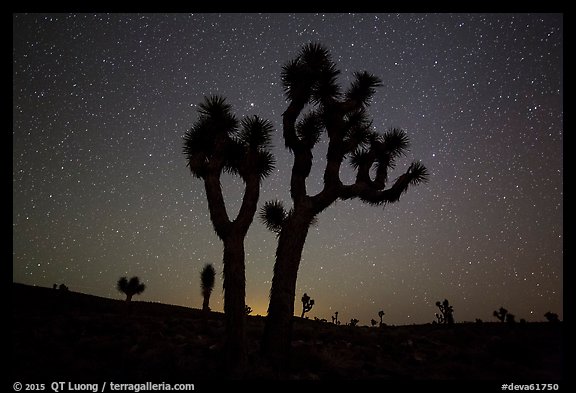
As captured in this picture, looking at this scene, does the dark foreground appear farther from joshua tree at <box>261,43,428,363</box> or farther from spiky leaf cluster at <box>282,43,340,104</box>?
spiky leaf cluster at <box>282,43,340,104</box>

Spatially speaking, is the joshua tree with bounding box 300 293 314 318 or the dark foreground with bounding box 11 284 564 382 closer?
the dark foreground with bounding box 11 284 564 382

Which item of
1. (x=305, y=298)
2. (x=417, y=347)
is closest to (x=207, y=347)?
(x=417, y=347)

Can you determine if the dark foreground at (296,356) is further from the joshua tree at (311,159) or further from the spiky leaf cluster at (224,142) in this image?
the spiky leaf cluster at (224,142)

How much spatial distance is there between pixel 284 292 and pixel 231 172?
11.9ft

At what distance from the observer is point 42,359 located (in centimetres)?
775

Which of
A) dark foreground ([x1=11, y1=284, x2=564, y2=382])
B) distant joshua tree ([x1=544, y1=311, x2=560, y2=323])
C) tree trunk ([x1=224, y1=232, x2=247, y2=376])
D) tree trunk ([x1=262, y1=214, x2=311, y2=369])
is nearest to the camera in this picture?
dark foreground ([x1=11, y1=284, x2=564, y2=382])

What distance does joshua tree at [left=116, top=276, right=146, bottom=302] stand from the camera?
1136 inches

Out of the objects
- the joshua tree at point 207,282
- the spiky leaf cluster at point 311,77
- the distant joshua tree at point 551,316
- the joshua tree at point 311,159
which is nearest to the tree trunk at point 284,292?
the joshua tree at point 311,159

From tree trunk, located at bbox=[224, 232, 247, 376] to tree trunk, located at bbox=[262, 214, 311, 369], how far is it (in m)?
0.67

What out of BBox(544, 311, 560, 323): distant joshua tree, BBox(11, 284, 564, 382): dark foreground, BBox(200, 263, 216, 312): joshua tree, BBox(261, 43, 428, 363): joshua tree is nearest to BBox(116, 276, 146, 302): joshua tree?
BBox(200, 263, 216, 312): joshua tree
